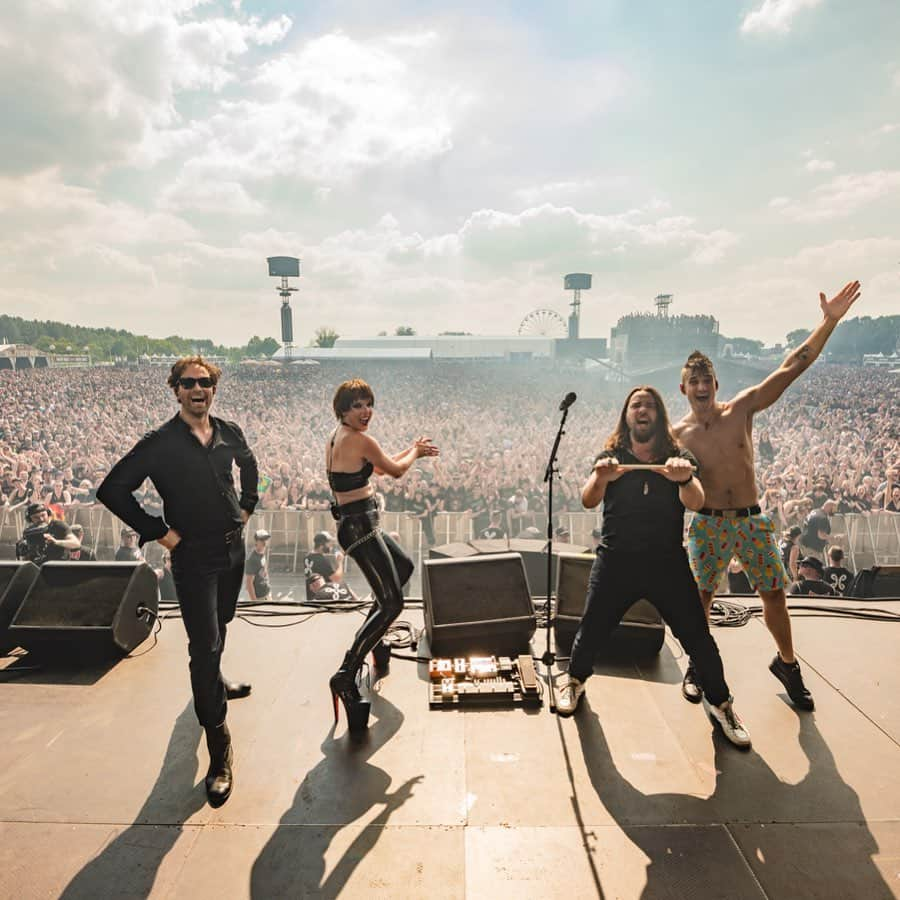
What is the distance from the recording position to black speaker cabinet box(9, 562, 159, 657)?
3.15 m

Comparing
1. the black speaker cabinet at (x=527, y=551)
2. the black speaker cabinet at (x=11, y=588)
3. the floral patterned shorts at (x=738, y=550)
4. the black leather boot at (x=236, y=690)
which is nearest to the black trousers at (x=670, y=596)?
the floral patterned shorts at (x=738, y=550)

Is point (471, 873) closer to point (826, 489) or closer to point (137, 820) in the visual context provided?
point (137, 820)

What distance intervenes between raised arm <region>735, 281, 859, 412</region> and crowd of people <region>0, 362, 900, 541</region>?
173 centimetres

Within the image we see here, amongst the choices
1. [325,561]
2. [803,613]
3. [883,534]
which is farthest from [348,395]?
[883,534]

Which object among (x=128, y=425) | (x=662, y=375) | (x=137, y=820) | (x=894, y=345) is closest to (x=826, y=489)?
(x=137, y=820)

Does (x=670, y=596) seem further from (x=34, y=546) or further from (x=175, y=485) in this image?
(x=34, y=546)

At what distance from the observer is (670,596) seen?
2.45 meters

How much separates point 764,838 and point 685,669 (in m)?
1.20

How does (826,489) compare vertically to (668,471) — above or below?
below

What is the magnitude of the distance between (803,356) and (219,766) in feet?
10.1

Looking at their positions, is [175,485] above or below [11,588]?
above

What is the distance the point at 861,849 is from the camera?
1.90m

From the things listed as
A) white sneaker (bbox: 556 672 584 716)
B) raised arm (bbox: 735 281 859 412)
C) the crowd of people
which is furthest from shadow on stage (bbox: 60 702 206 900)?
raised arm (bbox: 735 281 859 412)

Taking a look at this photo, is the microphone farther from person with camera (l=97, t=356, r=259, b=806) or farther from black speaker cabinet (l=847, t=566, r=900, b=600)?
black speaker cabinet (l=847, t=566, r=900, b=600)
